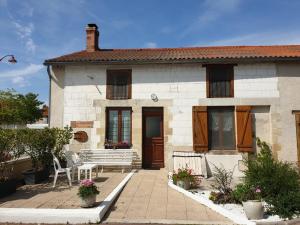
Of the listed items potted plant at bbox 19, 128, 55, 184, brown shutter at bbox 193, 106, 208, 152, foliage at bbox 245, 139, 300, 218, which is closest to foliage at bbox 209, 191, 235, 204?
foliage at bbox 245, 139, 300, 218

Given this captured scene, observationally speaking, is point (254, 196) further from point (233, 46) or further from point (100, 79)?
point (233, 46)

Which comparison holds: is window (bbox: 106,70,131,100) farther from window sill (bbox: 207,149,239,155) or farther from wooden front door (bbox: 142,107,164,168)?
window sill (bbox: 207,149,239,155)

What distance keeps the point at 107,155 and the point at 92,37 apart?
6.34 meters

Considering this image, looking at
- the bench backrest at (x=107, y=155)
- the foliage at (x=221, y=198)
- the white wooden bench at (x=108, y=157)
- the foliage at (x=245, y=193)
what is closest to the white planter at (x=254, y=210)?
the foliage at (x=245, y=193)

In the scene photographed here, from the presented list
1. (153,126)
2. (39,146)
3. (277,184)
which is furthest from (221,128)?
(39,146)

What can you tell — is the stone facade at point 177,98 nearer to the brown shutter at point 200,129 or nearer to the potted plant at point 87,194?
the brown shutter at point 200,129

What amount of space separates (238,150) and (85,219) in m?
7.23

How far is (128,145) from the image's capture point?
1166 cm

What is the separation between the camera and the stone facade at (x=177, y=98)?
11.4m

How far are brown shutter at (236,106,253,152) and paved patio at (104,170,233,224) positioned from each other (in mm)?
3909

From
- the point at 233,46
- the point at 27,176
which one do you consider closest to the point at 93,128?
the point at 27,176

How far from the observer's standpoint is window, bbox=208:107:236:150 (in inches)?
455

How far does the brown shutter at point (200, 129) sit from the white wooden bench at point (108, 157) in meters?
2.50

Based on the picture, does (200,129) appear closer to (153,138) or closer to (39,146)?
(153,138)
